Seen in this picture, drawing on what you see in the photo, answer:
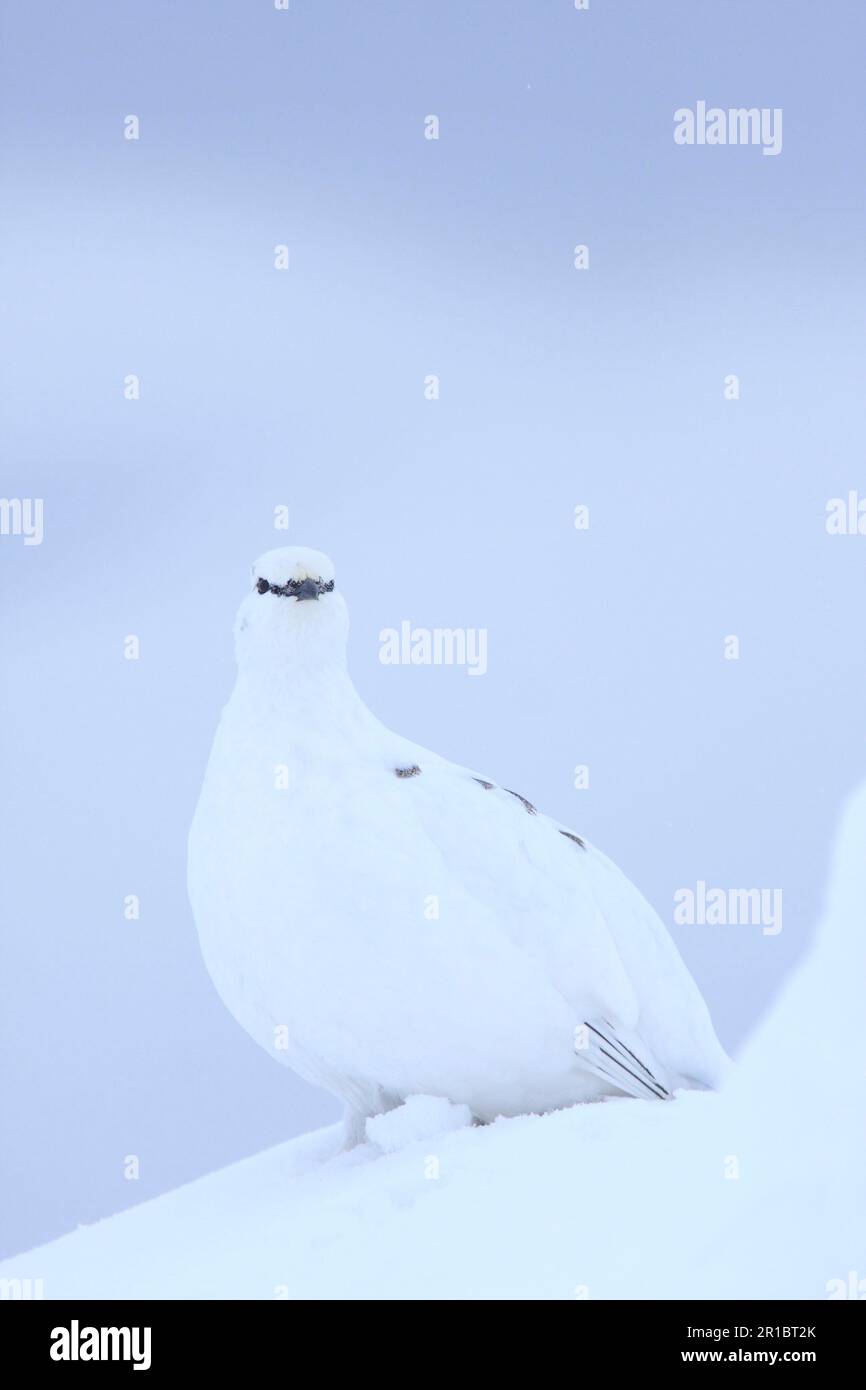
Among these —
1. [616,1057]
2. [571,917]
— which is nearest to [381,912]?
[571,917]

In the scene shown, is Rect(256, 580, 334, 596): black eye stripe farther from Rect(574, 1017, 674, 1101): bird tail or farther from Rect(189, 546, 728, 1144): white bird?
Rect(574, 1017, 674, 1101): bird tail

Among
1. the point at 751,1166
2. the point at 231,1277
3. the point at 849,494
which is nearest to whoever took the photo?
the point at 751,1166

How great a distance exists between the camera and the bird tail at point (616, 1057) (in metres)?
3.43

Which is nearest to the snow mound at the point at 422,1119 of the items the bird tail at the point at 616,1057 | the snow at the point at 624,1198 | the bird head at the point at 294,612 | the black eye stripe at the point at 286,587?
the snow at the point at 624,1198

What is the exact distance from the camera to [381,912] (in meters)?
3.31

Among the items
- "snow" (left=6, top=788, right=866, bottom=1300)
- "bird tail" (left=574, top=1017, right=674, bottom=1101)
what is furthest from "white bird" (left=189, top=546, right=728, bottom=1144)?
"snow" (left=6, top=788, right=866, bottom=1300)

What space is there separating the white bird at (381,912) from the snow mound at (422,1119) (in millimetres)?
29

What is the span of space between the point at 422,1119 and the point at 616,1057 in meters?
0.46

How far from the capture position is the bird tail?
11.2 feet

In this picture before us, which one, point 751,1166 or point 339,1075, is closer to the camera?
point 751,1166

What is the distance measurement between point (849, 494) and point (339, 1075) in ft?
7.78
